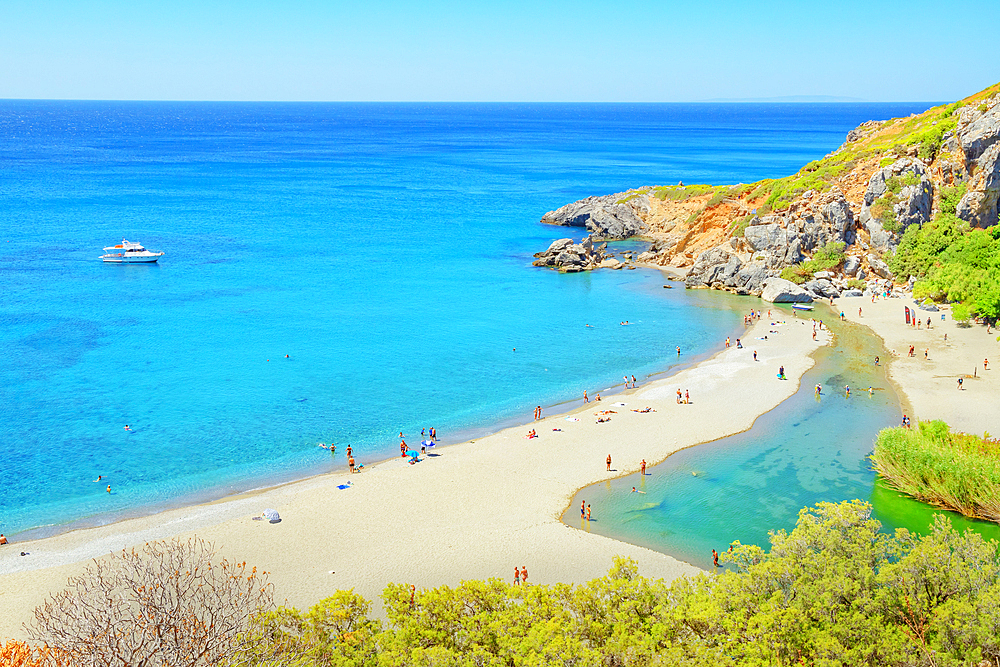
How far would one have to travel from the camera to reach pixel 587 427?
131 feet

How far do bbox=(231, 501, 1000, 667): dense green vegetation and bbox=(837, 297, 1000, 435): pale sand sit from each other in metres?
21.4

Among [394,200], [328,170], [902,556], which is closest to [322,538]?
[902,556]

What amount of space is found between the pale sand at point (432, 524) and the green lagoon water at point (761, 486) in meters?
1.12

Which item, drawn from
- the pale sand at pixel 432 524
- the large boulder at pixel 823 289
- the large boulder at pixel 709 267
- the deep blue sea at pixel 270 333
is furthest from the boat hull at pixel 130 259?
the large boulder at pixel 823 289

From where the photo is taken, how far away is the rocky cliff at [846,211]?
64500mm

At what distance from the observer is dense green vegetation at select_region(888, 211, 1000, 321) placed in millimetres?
52594

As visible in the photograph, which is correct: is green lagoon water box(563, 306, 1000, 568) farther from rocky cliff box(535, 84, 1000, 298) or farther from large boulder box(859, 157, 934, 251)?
large boulder box(859, 157, 934, 251)

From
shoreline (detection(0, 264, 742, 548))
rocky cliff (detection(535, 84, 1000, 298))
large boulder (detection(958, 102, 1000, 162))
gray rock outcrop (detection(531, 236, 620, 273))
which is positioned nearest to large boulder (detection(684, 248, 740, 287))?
rocky cliff (detection(535, 84, 1000, 298))

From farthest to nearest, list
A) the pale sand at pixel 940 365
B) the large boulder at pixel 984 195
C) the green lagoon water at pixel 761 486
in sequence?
the large boulder at pixel 984 195 < the pale sand at pixel 940 365 < the green lagoon water at pixel 761 486

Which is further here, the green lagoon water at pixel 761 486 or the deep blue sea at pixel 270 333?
the deep blue sea at pixel 270 333

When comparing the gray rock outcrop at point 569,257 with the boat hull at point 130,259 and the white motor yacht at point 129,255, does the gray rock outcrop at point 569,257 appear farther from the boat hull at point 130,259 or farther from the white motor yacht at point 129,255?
the white motor yacht at point 129,255

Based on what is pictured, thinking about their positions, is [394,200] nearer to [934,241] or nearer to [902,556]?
[934,241]

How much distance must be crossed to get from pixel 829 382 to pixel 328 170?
432 ft

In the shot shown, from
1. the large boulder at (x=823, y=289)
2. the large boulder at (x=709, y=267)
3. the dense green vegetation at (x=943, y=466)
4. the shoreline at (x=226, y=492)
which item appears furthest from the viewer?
the large boulder at (x=709, y=267)
